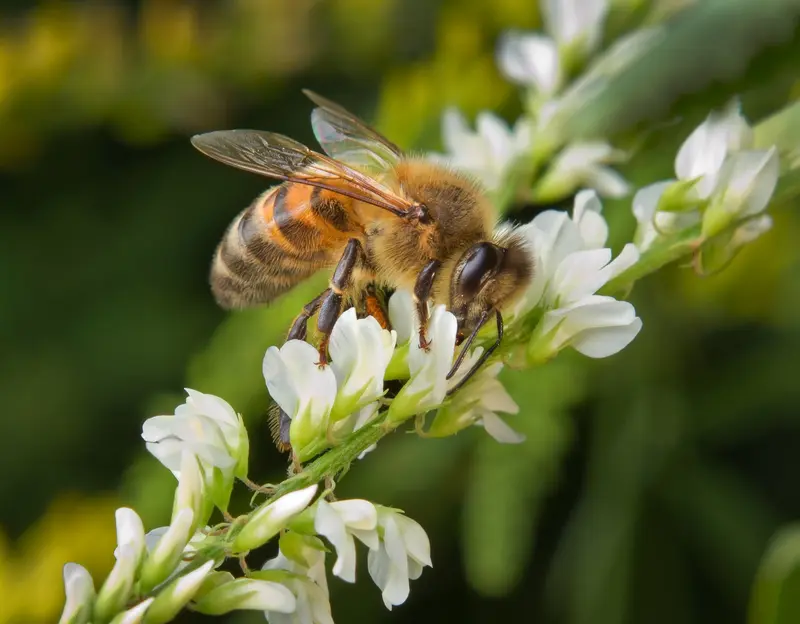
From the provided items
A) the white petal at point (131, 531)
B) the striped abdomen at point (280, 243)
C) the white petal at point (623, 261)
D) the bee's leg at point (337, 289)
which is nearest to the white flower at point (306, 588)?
the white petal at point (131, 531)

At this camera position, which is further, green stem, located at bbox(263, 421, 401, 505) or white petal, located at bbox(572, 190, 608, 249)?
white petal, located at bbox(572, 190, 608, 249)

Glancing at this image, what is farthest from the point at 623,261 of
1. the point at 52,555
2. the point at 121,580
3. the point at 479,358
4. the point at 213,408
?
the point at 52,555

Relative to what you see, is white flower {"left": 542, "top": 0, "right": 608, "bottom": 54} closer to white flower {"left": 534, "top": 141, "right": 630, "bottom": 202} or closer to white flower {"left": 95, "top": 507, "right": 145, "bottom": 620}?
white flower {"left": 534, "top": 141, "right": 630, "bottom": 202}

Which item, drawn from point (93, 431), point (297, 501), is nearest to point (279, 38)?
point (93, 431)

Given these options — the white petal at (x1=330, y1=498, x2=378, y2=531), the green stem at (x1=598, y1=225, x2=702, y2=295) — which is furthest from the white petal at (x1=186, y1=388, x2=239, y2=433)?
the green stem at (x1=598, y1=225, x2=702, y2=295)

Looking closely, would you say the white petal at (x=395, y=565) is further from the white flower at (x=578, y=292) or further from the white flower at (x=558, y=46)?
the white flower at (x=558, y=46)

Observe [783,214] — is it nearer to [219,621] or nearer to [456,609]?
[456,609]

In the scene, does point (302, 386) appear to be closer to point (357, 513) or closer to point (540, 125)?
point (357, 513)
